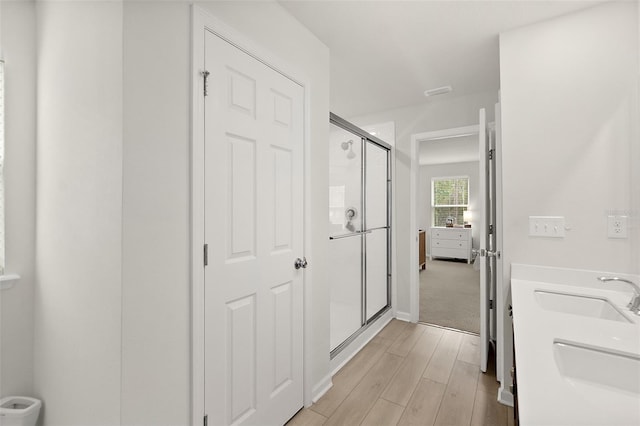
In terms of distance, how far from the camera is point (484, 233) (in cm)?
247

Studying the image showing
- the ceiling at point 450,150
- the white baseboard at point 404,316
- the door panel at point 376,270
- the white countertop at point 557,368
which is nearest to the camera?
the white countertop at point 557,368

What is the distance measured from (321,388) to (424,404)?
0.70 metres

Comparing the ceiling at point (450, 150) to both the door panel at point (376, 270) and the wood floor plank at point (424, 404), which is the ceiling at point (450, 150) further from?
the wood floor plank at point (424, 404)

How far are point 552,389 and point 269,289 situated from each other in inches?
50.5

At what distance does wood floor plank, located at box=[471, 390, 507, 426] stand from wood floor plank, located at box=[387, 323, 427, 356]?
74 centimetres

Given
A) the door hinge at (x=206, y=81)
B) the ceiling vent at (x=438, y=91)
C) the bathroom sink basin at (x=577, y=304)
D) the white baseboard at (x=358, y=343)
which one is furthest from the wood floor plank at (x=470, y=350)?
the door hinge at (x=206, y=81)

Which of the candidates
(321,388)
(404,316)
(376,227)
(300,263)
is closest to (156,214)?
(300,263)

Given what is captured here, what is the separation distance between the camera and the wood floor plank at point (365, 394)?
72.8 inches

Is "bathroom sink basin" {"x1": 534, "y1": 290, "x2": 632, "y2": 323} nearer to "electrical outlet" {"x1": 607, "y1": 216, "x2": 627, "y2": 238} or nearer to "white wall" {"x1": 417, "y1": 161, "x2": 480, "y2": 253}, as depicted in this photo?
"electrical outlet" {"x1": 607, "y1": 216, "x2": 627, "y2": 238}

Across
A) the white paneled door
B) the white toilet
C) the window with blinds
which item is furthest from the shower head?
the window with blinds

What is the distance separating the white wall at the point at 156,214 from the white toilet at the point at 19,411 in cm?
89

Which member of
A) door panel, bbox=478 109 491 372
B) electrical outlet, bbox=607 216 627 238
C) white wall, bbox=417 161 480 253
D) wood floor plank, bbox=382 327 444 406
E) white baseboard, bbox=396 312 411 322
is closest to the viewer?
electrical outlet, bbox=607 216 627 238

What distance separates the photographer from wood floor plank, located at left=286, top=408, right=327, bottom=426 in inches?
70.7

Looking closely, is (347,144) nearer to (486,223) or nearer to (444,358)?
(486,223)
